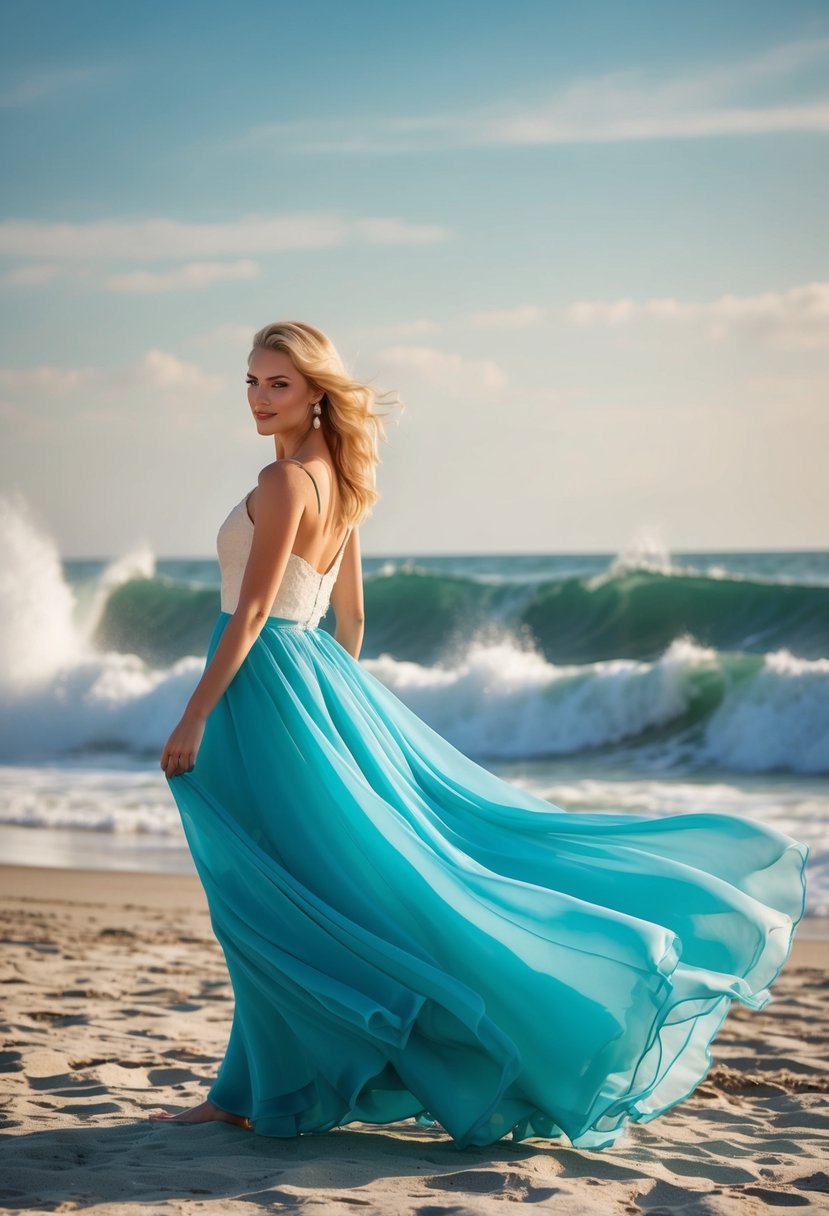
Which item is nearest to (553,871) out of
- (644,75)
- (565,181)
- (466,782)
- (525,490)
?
(466,782)

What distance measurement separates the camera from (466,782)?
3203 millimetres

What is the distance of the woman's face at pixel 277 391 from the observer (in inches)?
123

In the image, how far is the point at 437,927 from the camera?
2713mm

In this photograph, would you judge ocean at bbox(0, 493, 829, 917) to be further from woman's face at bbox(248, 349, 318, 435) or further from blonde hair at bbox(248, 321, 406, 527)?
woman's face at bbox(248, 349, 318, 435)

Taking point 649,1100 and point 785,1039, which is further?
point 785,1039

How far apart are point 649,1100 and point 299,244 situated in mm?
14748

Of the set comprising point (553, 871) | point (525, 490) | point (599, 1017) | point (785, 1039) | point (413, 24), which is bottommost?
point (785, 1039)

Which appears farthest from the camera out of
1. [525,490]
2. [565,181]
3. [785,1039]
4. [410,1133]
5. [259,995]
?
[525,490]

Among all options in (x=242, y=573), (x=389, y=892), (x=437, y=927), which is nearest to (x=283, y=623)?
(x=242, y=573)

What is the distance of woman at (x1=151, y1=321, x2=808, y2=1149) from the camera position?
268cm

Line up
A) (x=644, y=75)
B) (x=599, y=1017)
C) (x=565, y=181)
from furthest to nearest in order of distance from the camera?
(x=565, y=181) < (x=644, y=75) < (x=599, y=1017)

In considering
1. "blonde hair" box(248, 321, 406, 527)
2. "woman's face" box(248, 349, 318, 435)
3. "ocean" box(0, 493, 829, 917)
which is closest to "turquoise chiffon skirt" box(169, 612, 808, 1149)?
"blonde hair" box(248, 321, 406, 527)

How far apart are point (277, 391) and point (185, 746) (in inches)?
36.3

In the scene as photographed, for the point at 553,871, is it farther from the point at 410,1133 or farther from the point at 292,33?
the point at 292,33
